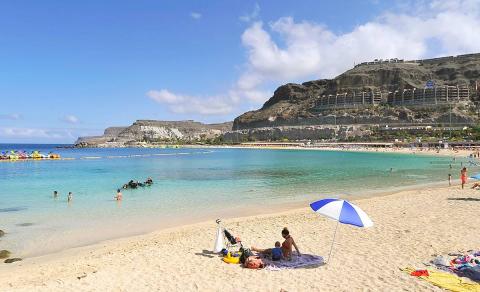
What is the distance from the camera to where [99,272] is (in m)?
10.5

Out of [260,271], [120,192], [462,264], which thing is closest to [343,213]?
[260,271]

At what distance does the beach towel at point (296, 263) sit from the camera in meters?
10.5

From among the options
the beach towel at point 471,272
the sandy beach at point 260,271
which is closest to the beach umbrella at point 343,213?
the sandy beach at point 260,271

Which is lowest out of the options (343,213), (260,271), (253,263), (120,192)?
(120,192)

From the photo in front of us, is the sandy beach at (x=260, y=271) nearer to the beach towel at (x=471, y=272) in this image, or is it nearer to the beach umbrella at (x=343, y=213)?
the beach towel at (x=471, y=272)

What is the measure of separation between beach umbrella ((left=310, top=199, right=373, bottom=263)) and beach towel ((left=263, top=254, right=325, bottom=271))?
5.18 feet

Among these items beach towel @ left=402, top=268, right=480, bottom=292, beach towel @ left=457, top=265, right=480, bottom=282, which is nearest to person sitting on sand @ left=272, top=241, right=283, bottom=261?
beach towel @ left=402, top=268, right=480, bottom=292

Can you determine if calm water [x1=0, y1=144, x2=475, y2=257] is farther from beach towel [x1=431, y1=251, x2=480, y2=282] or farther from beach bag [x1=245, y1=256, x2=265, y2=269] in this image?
beach towel [x1=431, y1=251, x2=480, y2=282]

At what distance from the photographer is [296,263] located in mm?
10781

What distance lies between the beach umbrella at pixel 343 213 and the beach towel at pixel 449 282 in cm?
169

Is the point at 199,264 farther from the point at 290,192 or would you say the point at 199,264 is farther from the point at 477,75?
the point at 477,75

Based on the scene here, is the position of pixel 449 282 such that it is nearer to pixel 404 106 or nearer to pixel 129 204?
pixel 129 204

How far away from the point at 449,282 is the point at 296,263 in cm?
364

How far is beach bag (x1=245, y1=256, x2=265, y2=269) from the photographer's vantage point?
10.5 m
